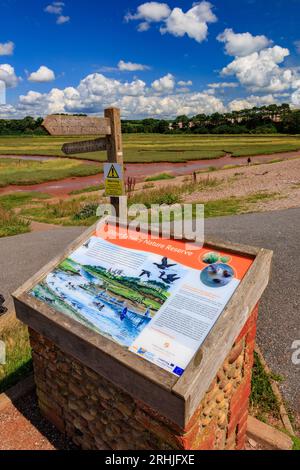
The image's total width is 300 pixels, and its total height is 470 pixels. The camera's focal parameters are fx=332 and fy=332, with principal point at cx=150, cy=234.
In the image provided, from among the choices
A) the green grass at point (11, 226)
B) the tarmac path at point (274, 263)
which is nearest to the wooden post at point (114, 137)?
the tarmac path at point (274, 263)

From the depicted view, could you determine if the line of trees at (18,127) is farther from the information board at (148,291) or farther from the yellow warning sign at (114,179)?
the information board at (148,291)

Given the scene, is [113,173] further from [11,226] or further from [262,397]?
[11,226]

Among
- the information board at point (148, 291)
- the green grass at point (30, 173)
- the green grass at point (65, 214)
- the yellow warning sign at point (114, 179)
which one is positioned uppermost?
the yellow warning sign at point (114, 179)

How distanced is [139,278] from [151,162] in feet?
137

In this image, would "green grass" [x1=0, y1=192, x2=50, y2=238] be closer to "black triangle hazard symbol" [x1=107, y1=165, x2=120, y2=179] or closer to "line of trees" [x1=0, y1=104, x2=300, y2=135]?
"black triangle hazard symbol" [x1=107, y1=165, x2=120, y2=179]

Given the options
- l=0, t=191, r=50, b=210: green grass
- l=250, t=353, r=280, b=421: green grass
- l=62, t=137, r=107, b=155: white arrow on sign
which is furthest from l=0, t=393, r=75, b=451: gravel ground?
l=0, t=191, r=50, b=210: green grass

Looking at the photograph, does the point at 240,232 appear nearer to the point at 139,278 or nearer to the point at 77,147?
the point at 77,147

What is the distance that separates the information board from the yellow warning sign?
1465mm

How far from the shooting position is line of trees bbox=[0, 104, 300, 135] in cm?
9188

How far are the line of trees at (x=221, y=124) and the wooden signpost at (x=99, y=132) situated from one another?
93.5 meters

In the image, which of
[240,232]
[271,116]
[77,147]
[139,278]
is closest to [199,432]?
[139,278]

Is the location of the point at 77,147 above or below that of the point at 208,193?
above

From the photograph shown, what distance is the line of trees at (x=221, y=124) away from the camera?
91875 mm

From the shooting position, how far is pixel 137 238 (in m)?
3.52
